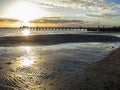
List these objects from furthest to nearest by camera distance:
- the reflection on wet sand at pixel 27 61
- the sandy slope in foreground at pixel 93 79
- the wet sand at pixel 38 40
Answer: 1. the wet sand at pixel 38 40
2. the reflection on wet sand at pixel 27 61
3. the sandy slope in foreground at pixel 93 79

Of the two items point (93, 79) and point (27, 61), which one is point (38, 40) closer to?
point (27, 61)

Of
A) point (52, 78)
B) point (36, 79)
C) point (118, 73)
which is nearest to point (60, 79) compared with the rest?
point (52, 78)

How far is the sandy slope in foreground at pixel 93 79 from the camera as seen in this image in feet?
36.2

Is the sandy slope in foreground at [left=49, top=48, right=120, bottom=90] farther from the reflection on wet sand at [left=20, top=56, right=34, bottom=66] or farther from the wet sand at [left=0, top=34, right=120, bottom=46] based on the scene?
the wet sand at [left=0, top=34, right=120, bottom=46]

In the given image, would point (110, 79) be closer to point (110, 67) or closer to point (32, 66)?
point (110, 67)

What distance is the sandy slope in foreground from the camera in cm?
1104

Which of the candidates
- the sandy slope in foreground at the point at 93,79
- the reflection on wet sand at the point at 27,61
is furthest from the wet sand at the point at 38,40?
the sandy slope in foreground at the point at 93,79

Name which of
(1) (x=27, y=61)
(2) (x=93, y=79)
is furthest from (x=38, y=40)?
(2) (x=93, y=79)

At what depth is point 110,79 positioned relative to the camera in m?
12.3

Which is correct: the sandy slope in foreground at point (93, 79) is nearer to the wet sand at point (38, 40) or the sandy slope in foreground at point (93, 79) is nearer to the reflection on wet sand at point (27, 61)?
the reflection on wet sand at point (27, 61)

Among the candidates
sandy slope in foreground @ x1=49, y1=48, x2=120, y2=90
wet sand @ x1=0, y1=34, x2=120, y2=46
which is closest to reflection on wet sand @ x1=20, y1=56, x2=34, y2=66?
sandy slope in foreground @ x1=49, y1=48, x2=120, y2=90

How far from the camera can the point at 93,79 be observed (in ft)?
40.8

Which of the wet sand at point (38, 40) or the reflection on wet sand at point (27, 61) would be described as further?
the wet sand at point (38, 40)

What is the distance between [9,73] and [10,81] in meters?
2.03
